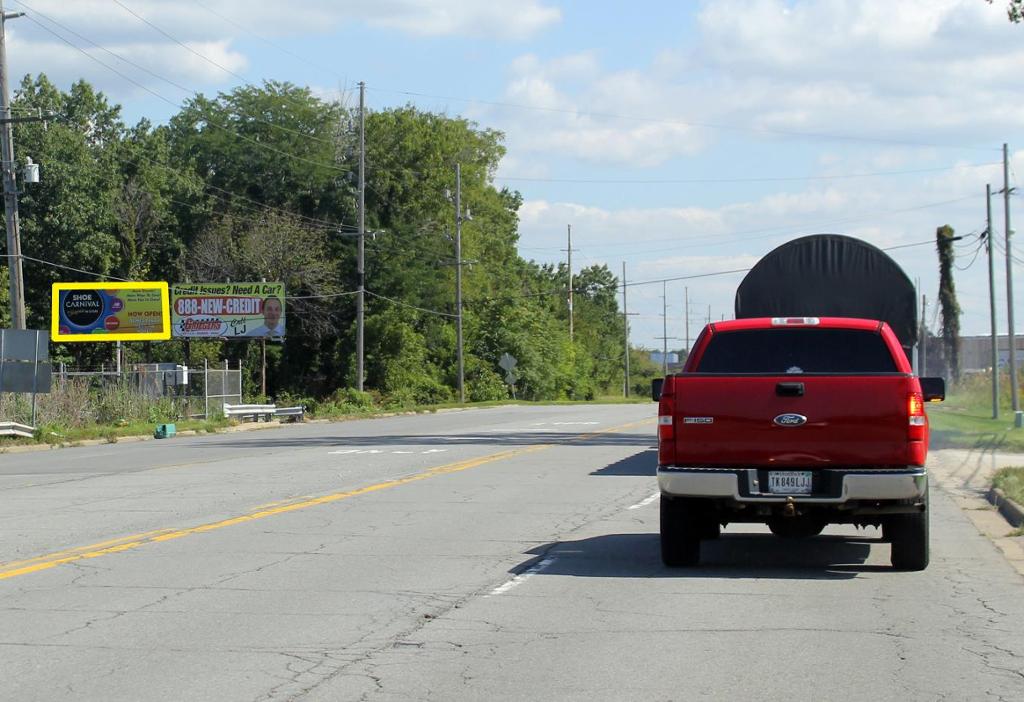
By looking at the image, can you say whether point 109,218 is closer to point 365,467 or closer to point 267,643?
point 365,467

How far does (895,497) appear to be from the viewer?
33.8 feet

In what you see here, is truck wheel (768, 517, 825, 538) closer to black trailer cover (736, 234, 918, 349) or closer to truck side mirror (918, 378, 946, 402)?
truck side mirror (918, 378, 946, 402)

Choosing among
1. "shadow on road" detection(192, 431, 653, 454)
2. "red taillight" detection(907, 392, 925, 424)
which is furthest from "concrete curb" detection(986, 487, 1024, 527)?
"shadow on road" detection(192, 431, 653, 454)

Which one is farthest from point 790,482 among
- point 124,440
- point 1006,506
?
point 124,440

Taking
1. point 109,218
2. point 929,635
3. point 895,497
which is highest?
point 109,218

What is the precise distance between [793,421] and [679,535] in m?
1.44

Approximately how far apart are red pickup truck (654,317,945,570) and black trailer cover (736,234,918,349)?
27.6 feet

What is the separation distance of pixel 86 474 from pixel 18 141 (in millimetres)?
52261

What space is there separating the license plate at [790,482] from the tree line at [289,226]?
2296 inches

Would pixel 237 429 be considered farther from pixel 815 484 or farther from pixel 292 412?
pixel 815 484

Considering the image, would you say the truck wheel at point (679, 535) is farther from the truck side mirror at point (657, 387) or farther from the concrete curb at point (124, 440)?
the concrete curb at point (124, 440)

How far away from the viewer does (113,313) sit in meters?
54.2

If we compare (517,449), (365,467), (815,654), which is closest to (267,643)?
(815,654)

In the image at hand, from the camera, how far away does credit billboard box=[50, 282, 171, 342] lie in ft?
177
